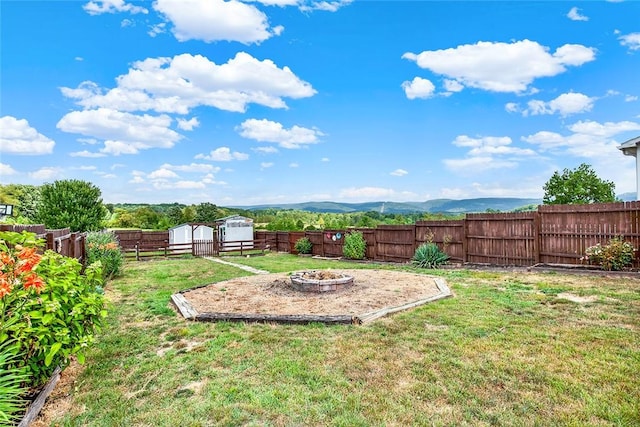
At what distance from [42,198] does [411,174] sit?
21092 mm

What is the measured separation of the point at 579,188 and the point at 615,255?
23380 mm

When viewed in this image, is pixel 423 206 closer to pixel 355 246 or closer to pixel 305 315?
pixel 355 246

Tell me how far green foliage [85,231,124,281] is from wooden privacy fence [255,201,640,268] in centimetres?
991

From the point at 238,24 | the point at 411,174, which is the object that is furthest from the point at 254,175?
the point at 238,24

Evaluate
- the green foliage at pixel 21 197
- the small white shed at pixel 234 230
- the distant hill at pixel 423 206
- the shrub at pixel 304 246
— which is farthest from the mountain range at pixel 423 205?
the green foliage at pixel 21 197

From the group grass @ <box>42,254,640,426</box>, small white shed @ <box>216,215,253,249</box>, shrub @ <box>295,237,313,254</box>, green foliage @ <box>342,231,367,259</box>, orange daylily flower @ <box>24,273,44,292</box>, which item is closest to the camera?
grass @ <box>42,254,640,426</box>

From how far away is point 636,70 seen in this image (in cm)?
1266

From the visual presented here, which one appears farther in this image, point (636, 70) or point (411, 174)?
point (411, 174)

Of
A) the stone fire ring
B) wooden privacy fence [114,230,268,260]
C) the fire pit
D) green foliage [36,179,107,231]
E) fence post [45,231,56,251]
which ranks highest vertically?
green foliage [36,179,107,231]

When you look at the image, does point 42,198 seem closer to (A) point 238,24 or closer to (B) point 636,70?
(A) point 238,24

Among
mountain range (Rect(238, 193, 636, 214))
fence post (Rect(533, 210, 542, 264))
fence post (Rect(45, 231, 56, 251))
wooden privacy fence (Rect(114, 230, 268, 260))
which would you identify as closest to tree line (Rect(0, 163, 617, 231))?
wooden privacy fence (Rect(114, 230, 268, 260))

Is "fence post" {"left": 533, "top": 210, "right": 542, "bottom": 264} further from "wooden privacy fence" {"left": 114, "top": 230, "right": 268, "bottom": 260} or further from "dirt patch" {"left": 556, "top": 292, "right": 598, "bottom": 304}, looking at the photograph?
"wooden privacy fence" {"left": 114, "top": 230, "right": 268, "bottom": 260}

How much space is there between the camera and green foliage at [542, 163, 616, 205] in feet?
89.2

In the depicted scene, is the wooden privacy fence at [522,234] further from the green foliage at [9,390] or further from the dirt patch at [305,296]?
the green foliage at [9,390]
